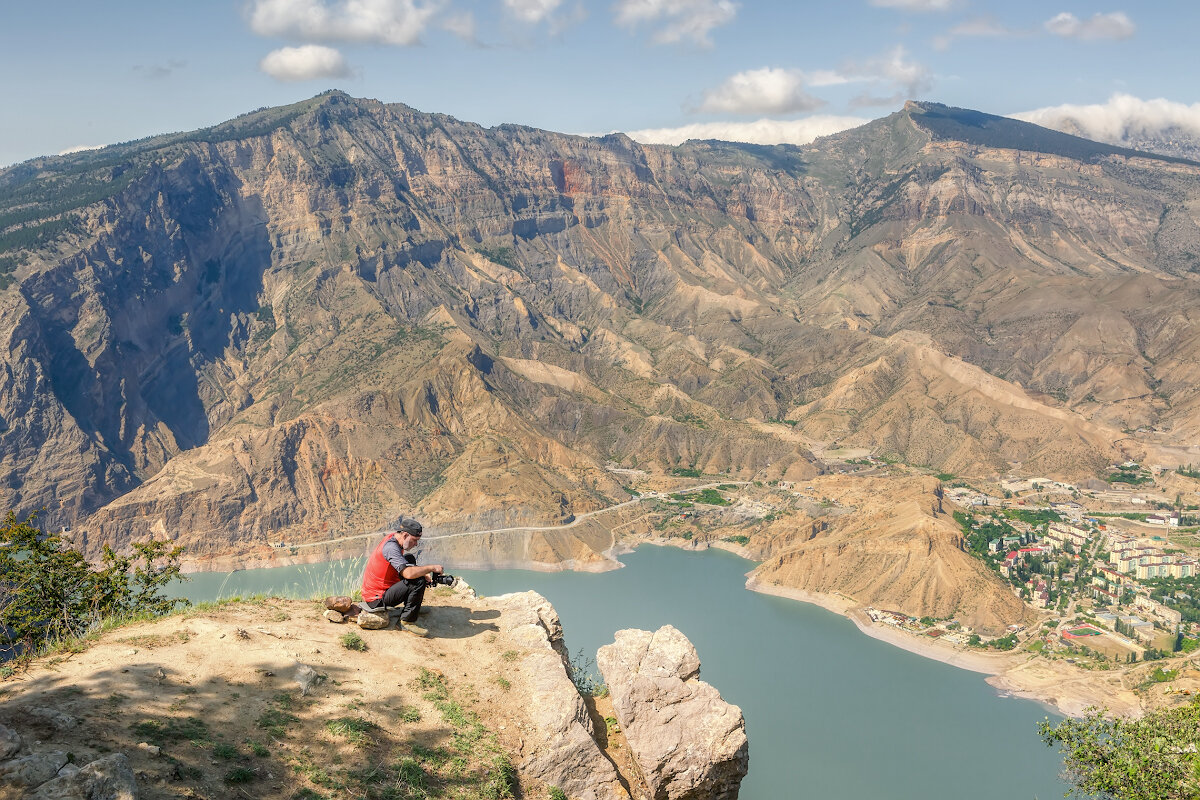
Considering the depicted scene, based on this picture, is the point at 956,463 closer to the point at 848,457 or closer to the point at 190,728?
the point at 848,457

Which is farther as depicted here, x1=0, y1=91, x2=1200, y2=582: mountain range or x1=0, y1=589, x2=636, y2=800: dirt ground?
x1=0, y1=91, x2=1200, y2=582: mountain range

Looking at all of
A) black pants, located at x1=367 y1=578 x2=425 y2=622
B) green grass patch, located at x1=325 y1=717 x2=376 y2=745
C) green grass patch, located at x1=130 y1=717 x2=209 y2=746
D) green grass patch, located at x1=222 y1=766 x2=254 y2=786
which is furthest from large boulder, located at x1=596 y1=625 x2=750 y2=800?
green grass patch, located at x1=130 y1=717 x2=209 y2=746

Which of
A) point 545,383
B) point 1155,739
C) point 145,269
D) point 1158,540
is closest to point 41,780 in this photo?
point 1155,739

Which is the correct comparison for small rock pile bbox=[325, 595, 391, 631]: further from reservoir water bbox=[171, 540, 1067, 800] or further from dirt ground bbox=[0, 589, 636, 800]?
reservoir water bbox=[171, 540, 1067, 800]

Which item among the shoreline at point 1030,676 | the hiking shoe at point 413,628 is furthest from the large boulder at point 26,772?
the shoreline at point 1030,676

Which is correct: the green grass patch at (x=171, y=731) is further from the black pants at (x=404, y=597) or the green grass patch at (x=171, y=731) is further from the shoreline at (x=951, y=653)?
the shoreline at (x=951, y=653)

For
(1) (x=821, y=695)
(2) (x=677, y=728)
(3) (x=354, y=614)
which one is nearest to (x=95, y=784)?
(3) (x=354, y=614)

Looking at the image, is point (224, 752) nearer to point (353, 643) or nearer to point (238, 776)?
point (238, 776)
